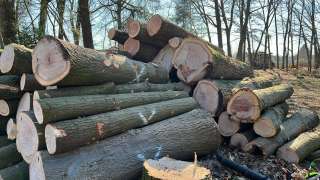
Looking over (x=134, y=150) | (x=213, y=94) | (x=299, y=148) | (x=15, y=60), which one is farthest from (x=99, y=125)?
(x=299, y=148)

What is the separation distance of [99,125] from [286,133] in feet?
10.6

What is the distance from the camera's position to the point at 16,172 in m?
4.68

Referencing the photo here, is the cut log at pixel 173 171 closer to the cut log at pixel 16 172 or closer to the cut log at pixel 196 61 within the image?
the cut log at pixel 16 172

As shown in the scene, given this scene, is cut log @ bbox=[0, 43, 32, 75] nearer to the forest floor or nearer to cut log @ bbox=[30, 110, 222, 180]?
cut log @ bbox=[30, 110, 222, 180]

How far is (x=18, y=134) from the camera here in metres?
4.67

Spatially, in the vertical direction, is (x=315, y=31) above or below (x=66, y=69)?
above

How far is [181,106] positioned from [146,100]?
58cm

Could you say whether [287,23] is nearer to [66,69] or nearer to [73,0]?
[73,0]

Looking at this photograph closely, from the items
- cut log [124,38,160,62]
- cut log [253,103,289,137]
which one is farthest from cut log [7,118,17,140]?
cut log [253,103,289,137]

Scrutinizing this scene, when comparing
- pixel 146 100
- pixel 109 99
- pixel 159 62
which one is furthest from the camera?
pixel 159 62

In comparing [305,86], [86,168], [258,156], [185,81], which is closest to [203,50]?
[185,81]

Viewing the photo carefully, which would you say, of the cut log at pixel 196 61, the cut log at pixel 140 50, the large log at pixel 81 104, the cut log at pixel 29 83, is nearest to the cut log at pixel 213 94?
the cut log at pixel 196 61

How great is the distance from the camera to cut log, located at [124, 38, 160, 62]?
7.06 meters

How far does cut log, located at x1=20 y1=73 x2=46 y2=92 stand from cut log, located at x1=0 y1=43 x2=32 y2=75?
0.13 meters
